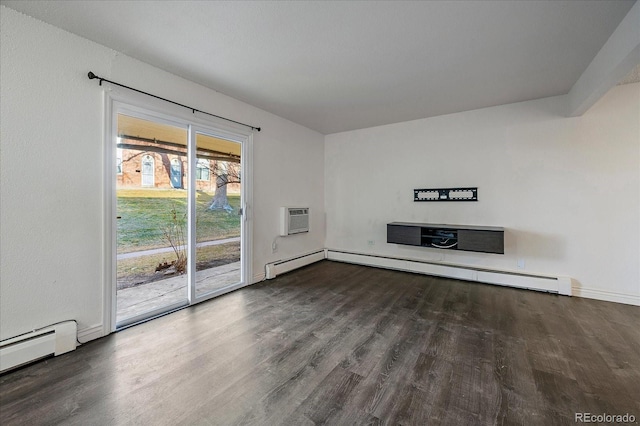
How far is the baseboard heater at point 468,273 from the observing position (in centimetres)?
336

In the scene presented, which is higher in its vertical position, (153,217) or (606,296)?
(153,217)

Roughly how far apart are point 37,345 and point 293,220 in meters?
3.16

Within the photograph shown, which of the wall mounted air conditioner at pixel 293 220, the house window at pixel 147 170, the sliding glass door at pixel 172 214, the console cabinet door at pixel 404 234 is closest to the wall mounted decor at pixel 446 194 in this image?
the console cabinet door at pixel 404 234

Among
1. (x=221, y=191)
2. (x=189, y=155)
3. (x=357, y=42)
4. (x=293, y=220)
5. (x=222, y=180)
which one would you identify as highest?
(x=357, y=42)

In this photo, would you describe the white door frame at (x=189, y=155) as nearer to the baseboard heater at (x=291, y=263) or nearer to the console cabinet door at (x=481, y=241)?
the baseboard heater at (x=291, y=263)

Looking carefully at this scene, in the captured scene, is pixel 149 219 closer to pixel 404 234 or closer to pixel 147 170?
pixel 147 170

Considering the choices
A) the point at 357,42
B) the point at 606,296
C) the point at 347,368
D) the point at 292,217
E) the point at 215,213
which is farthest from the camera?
the point at 292,217

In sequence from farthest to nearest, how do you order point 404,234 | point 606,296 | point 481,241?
point 404,234 < point 481,241 < point 606,296

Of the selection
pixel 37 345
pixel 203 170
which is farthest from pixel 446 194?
pixel 37 345

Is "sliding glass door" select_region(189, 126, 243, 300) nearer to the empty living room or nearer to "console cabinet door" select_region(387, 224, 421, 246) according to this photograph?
the empty living room

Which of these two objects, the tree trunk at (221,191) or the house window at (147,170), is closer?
the house window at (147,170)

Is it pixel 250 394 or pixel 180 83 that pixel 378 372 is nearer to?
pixel 250 394

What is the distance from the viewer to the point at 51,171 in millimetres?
2033

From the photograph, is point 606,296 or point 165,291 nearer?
point 165,291
